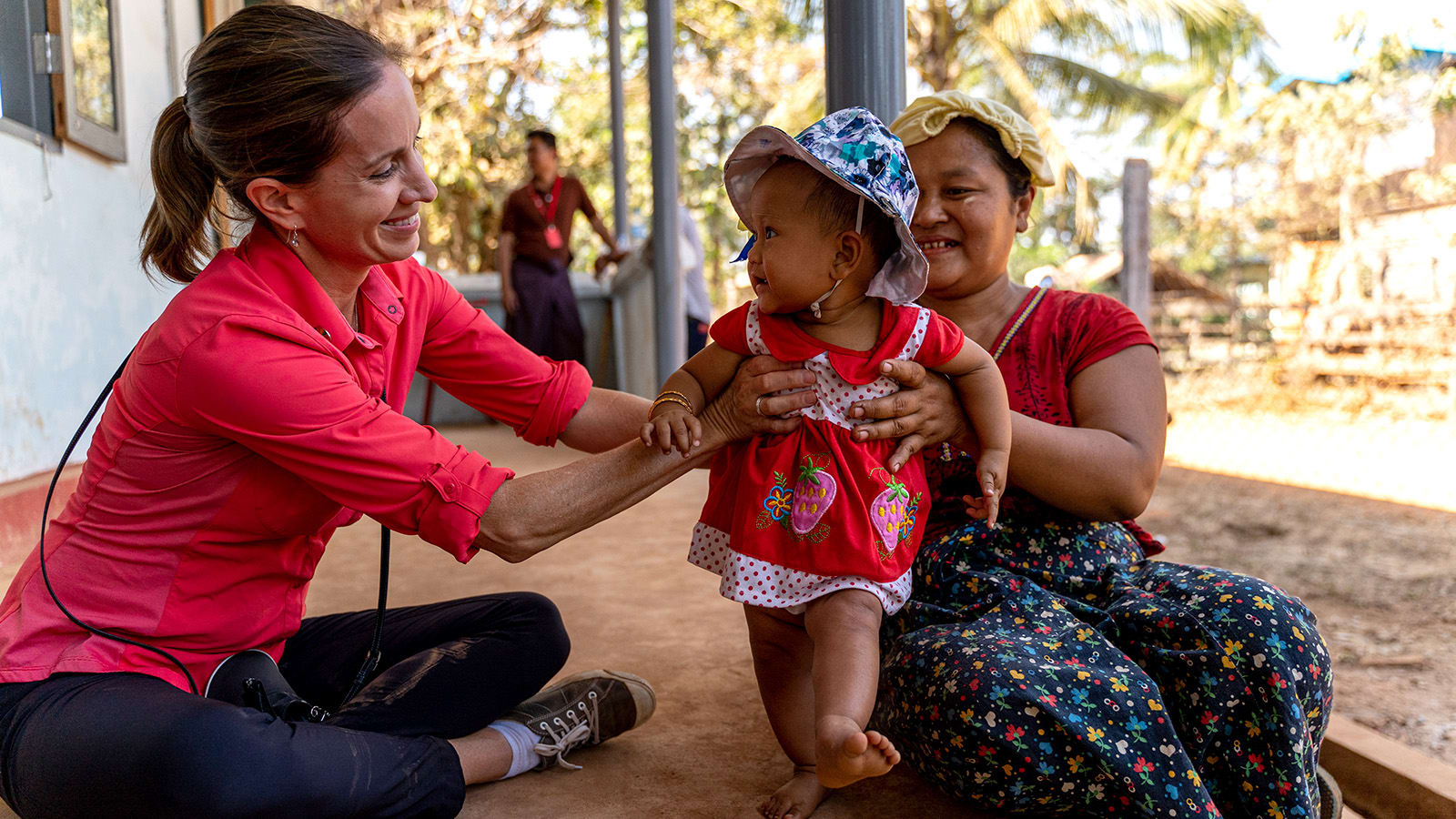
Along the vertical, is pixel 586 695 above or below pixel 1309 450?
above

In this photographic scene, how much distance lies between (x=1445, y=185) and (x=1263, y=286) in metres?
6.85

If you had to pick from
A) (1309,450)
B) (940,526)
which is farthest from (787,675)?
(1309,450)

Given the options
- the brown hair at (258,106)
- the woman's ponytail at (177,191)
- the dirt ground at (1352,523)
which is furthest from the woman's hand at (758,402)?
the dirt ground at (1352,523)

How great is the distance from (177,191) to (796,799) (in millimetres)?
1365

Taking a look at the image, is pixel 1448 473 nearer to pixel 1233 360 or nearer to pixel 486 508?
pixel 1233 360

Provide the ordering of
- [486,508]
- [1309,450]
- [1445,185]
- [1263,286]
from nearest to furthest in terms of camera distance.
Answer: [486,508], [1309,450], [1445,185], [1263,286]

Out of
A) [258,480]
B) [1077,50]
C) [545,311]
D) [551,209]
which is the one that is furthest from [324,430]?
[1077,50]

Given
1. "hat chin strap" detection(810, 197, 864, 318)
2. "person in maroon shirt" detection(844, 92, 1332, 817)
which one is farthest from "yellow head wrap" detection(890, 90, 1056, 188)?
"hat chin strap" detection(810, 197, 864, 318)

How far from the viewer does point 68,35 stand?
13.0 ft

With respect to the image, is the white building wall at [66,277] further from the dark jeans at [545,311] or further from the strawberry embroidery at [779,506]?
the dark jeans at [545,311]

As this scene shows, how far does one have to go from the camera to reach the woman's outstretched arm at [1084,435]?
1.79m

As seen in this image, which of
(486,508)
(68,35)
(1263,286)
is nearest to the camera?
(486,508)

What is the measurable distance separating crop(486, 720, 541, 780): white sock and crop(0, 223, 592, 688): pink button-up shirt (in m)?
0.46

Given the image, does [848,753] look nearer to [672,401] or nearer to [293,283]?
[672,401]
